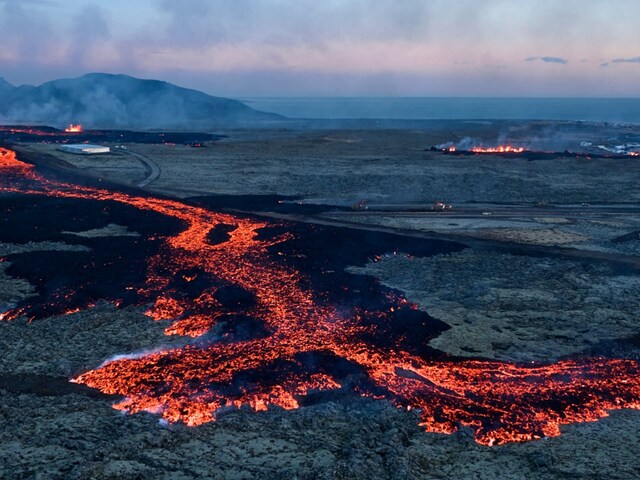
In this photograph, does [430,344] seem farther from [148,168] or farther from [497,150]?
[497,150]

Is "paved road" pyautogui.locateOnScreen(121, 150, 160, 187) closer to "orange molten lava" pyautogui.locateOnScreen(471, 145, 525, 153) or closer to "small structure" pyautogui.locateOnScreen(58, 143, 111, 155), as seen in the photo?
"small structure" pyautogui.locateOnScreen(58, 143, 111, 155)

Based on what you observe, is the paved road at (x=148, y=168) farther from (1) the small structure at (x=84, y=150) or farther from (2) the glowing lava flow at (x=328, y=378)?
(2) the glowing lava flow at (x=328, y=378)

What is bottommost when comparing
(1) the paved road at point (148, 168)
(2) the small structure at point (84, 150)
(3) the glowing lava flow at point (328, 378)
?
(3) the glowing lava flow at point (328, 378)

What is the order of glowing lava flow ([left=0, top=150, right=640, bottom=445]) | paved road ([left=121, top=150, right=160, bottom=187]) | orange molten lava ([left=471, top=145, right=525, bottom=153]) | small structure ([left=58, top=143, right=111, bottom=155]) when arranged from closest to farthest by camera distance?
glowing lava flow ([left=0, top=150, right=640, bottom=445])
paved road ([left=121, top=150, right=160, bottom=187])
small structure ([left=58, top=143, right=111, bottom=155])
orange molten lava ([left=471, top=145, right=525, bottom=153])

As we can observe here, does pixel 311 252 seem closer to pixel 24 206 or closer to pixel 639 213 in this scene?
pixel 24 206

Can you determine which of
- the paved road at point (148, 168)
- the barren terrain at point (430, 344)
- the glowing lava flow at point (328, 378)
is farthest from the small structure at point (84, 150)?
the glowing lava flow at point (328, 378)

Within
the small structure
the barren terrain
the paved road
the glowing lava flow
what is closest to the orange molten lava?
the barren terrain

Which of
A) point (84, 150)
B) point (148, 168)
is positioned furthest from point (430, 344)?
point (84, 150)

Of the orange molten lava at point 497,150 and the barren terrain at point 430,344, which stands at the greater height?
the orange molten lava at point 497,150
